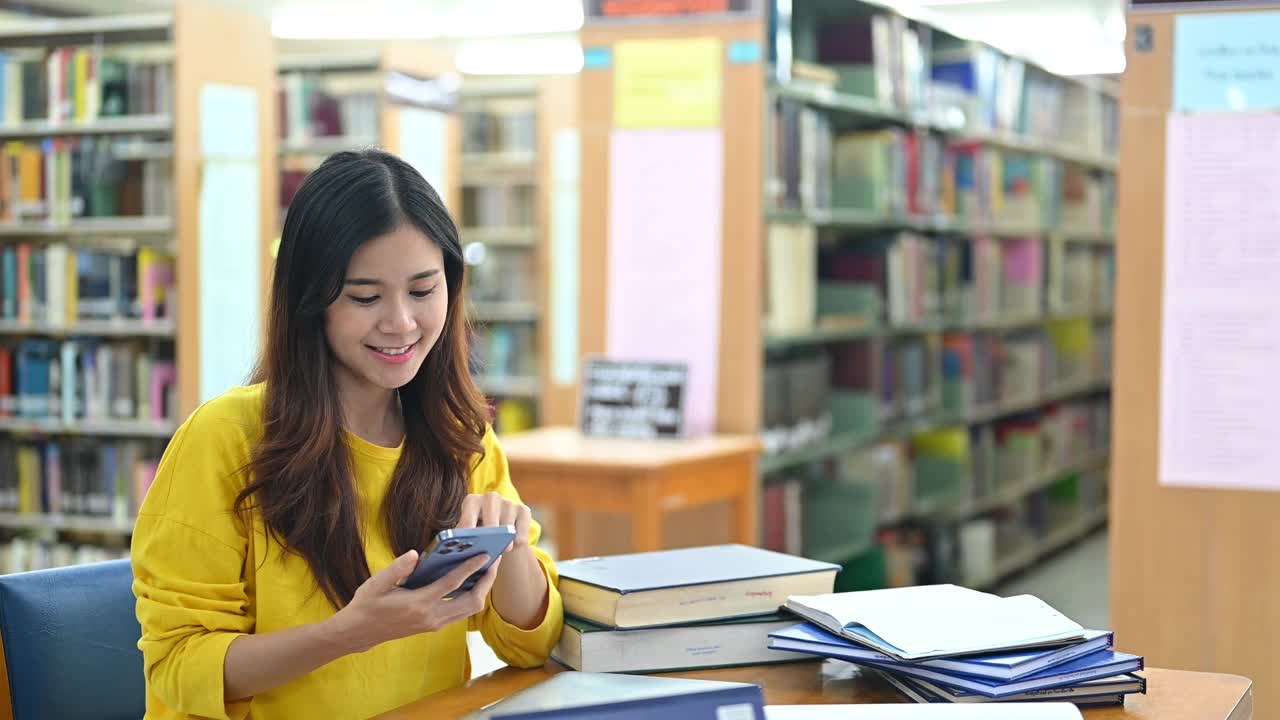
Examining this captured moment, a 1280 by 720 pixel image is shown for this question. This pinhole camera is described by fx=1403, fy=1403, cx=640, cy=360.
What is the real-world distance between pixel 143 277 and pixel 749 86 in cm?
249

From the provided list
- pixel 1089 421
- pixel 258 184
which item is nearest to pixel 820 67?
pixel 258 184

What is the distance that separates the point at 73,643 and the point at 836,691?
2.94ft

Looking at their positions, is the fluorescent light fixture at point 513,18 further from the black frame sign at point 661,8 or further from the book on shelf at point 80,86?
the black frame sign at point 661,8

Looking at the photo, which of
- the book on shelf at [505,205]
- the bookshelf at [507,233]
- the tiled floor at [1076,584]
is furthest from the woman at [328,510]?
the book on shelf at [505,205]

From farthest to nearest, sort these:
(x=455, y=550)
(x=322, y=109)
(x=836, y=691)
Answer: (x=322, y=109)
(x=836, y=691)
(x=455, y=550)

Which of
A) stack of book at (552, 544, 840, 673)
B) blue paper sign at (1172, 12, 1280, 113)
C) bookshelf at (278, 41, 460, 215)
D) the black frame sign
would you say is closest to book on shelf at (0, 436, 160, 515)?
bookshelf at (278, 41, 460, 215)

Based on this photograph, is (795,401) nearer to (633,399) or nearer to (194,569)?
(633,399)

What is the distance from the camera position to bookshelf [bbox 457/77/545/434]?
6980 millimetres

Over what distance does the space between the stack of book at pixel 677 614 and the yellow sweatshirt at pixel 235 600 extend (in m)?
0.05

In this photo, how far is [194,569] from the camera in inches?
58.6

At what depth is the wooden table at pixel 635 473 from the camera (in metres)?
3.57

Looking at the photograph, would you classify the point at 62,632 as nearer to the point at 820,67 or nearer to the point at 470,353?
the point at 470,353

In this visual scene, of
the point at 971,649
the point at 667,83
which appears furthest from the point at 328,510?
the point at 667,83

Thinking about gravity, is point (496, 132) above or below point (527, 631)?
above
